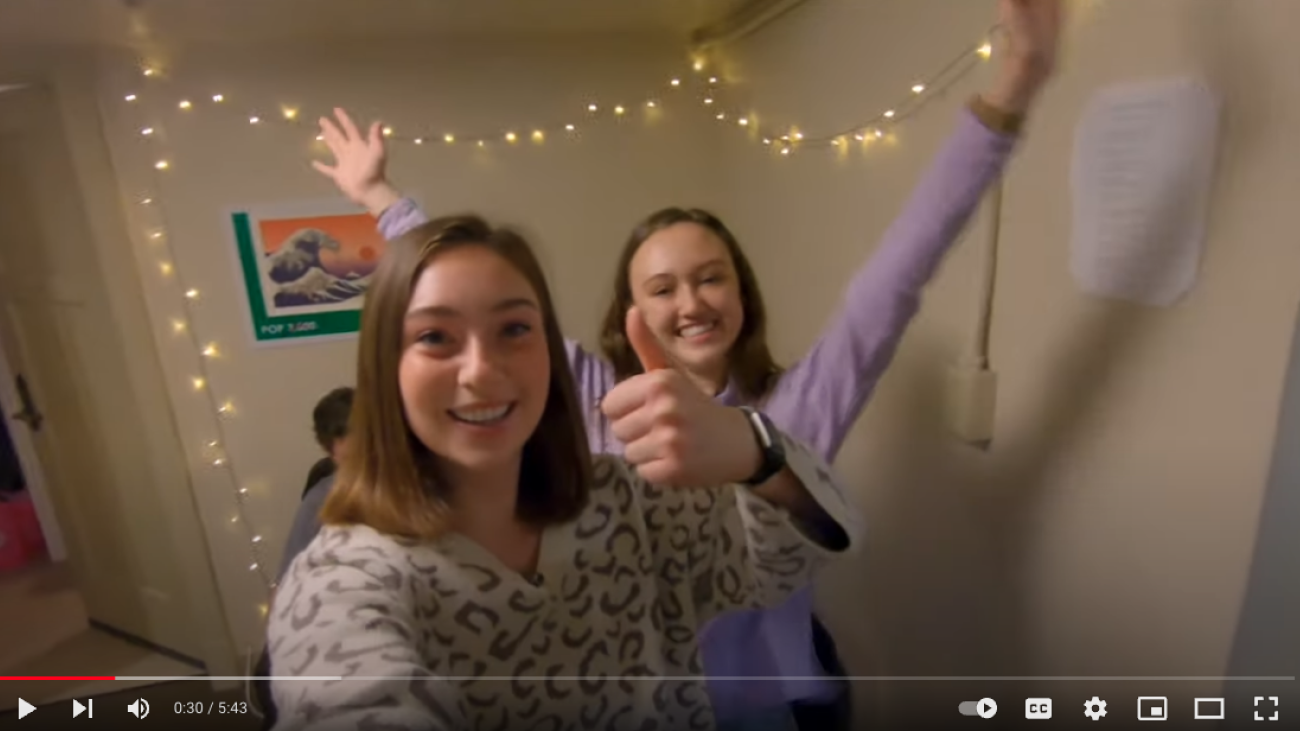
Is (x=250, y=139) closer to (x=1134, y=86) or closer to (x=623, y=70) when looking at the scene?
(x=623, y=70)

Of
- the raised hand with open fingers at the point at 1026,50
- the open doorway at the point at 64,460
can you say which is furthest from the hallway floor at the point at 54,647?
the raised hand with open fingers at the point at 1026,50

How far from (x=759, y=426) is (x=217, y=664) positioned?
623mm

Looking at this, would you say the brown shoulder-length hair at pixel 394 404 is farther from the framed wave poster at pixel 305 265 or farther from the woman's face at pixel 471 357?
the framed wave poster at pixel 305 265

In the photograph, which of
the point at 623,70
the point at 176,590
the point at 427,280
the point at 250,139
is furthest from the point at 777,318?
the point at 176,590

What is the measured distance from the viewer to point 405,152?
0.85 metres

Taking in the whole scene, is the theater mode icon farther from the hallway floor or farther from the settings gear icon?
the hallway floor

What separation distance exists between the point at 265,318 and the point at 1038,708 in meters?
0.89

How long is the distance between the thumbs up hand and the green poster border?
48 centimetres

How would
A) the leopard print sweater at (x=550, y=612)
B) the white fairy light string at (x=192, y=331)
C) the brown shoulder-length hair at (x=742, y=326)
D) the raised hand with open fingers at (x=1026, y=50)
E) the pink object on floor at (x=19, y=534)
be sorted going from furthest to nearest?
the white fairy light string at (x=192, y=331)
the brown shoulder-length hair at (x=742, y=326)
the pink object on floor at (x=19, y=534)
the raised hand with open fingers at (x=1026, y=50)
the leopard print sweater at (x=550, y=612)

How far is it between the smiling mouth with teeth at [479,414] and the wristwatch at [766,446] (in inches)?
5.7

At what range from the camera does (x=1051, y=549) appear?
621mm

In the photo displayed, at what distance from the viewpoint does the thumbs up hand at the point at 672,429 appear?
396 mm

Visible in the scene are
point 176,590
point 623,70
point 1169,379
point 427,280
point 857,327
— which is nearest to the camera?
point 427,280

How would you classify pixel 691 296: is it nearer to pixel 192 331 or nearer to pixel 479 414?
pixel 479 414
